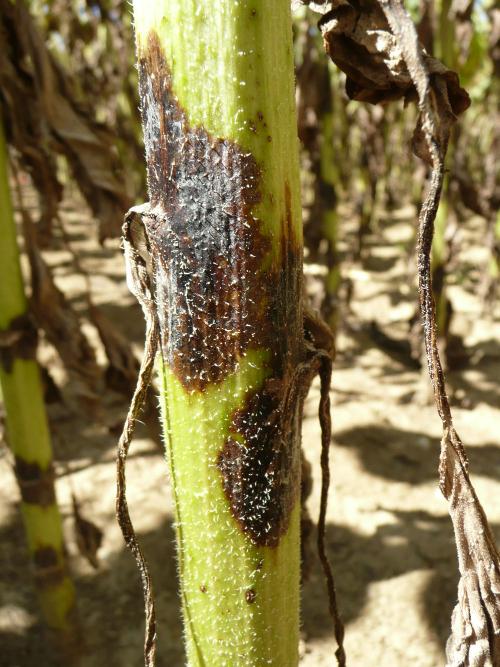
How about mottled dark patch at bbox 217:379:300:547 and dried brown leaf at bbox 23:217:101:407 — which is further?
dried brown leaf at bbox 23:217:101:407

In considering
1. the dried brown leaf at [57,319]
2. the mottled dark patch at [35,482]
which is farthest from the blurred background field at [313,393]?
the mottled dark patch at [35,482]

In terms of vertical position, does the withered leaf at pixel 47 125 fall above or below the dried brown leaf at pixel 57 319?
above

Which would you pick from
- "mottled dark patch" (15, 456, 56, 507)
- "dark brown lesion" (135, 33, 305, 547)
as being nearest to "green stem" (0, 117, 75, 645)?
"mottled dark patch" (15, 456, 56, 507)

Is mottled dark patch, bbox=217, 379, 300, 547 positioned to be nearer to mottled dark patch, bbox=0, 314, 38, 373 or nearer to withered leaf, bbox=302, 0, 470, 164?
withered leaf, bbox=302, 0, 470, 164

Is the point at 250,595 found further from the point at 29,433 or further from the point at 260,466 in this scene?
the point at 29,433

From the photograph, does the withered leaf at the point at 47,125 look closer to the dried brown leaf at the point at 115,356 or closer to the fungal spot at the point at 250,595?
the dried brown leaf at the point at 115,356

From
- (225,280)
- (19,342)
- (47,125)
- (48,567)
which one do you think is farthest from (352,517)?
(225,280)

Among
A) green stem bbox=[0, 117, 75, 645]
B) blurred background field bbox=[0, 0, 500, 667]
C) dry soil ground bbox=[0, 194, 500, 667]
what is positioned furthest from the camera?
dry soil ground bbox=[0, 194, 500, 667]
